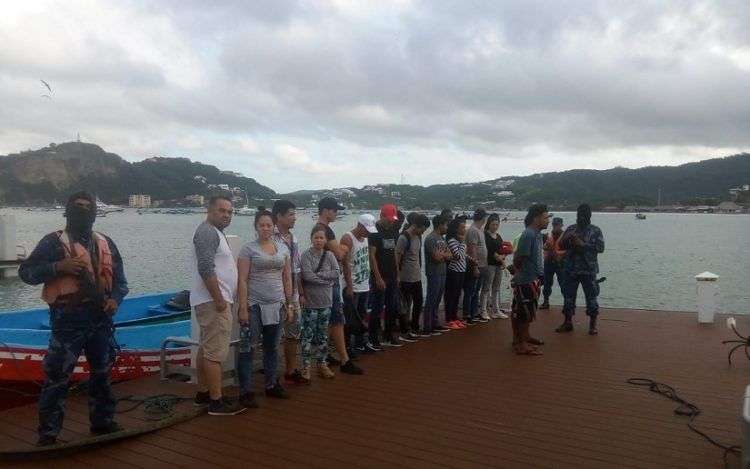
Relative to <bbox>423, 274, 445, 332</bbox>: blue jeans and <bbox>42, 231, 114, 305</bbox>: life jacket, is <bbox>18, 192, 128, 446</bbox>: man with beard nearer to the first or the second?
<bbox>42, 231, 114, 305</bbox>: life jacket

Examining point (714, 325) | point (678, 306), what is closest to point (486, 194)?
point (678, 306)

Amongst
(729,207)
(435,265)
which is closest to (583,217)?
(435,265)

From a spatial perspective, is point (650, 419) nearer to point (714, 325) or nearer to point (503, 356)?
point (503, 356)

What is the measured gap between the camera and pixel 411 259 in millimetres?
6953

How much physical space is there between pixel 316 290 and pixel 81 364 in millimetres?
2808

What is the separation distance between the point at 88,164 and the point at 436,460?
82600mm

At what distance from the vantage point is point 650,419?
433 centimetres

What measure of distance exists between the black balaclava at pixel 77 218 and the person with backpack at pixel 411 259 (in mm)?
3785

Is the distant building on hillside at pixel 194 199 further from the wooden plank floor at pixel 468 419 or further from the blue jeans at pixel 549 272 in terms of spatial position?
the wooden plank floor at pixel 468 419

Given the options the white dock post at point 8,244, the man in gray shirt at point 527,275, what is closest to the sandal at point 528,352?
the man in gray shirt at point 527,275

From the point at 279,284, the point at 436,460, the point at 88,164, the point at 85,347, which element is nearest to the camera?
the point at 436,460

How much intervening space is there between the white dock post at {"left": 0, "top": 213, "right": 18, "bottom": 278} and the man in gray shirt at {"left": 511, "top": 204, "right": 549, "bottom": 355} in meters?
24.5

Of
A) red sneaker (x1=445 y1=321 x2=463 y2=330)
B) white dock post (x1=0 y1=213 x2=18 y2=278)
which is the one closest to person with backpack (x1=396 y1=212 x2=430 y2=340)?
red sneaker (x1=445 y1=321 x2=463 y2=330)

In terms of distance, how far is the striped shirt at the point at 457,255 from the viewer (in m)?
7.59
